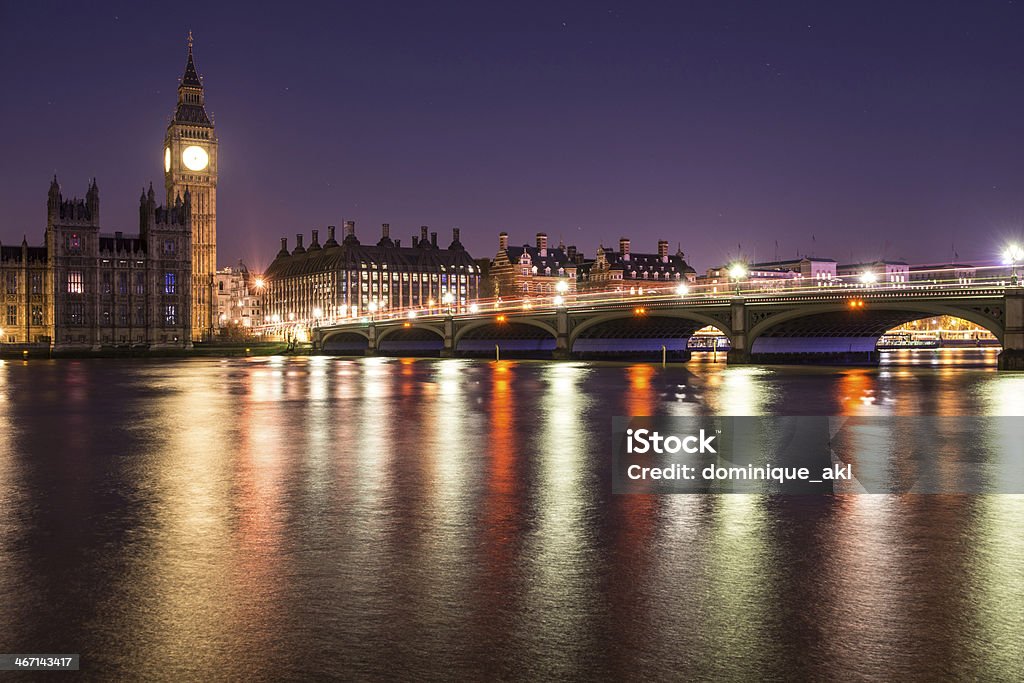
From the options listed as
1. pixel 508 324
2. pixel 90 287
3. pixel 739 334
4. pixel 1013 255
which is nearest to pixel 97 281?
pixel 90 287

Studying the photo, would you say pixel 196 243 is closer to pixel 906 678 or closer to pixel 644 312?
pixel 644 312

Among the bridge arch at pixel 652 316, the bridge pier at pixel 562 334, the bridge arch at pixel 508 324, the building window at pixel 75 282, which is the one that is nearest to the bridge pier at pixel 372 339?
the bridge arch at pixel 508 324

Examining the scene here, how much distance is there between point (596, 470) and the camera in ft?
54.7

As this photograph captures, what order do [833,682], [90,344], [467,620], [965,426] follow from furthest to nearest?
1. [90,344]
2. [965,426]
3. [467,620]
4. [833,682]

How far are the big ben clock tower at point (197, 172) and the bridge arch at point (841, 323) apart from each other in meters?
117

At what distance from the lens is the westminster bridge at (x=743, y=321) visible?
59.2 m

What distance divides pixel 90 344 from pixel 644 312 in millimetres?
94898

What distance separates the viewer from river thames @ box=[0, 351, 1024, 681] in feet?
23.1

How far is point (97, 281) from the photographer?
13700 cm

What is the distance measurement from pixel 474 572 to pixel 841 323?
2926 inches

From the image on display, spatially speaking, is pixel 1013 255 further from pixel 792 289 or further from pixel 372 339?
pixel 372 339

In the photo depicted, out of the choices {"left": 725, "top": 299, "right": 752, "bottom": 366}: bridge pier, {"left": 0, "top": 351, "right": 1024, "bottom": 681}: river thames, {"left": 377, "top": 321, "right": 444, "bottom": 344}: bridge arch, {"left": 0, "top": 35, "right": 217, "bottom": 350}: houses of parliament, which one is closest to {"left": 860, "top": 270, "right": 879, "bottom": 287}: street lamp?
{"left": 725, "top": 299, "right": 752, "bottom": 366}: bridge pier

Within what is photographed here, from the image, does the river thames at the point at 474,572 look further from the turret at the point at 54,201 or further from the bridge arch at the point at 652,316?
the turret at the point at 54,201

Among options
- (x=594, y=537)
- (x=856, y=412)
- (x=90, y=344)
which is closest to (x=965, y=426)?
(x=856, y=412)
